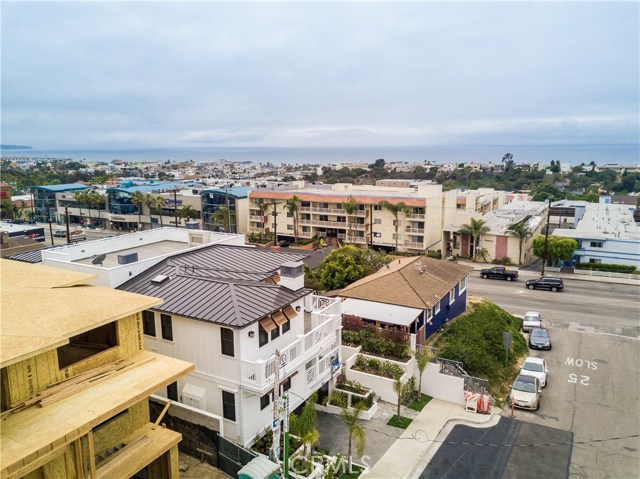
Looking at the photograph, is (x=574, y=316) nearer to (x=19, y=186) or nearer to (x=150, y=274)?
(x=150, y=274)

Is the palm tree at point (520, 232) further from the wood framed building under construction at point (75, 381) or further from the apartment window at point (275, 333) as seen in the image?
the wood framed building under construction at point (75, 381)

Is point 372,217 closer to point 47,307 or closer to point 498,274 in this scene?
point 498,274

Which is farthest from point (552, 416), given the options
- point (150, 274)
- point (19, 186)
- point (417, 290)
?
point (19, 186)

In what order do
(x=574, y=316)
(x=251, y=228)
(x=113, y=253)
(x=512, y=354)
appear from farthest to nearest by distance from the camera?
(x=251, y=228) < (x=574, y=316) < (x=512, y=354) < (x=113, y=253)

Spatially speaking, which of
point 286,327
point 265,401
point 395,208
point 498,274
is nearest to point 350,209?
point 395,208

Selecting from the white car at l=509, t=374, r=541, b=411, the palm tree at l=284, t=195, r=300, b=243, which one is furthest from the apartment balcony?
the palm tree at l=284, t=195, r=300, b=243

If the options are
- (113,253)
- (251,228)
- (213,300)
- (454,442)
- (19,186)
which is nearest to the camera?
(213,300)

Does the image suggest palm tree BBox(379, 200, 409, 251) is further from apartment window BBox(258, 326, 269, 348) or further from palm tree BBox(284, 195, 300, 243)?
apartment window BBox(258, 326, 269, 348)
